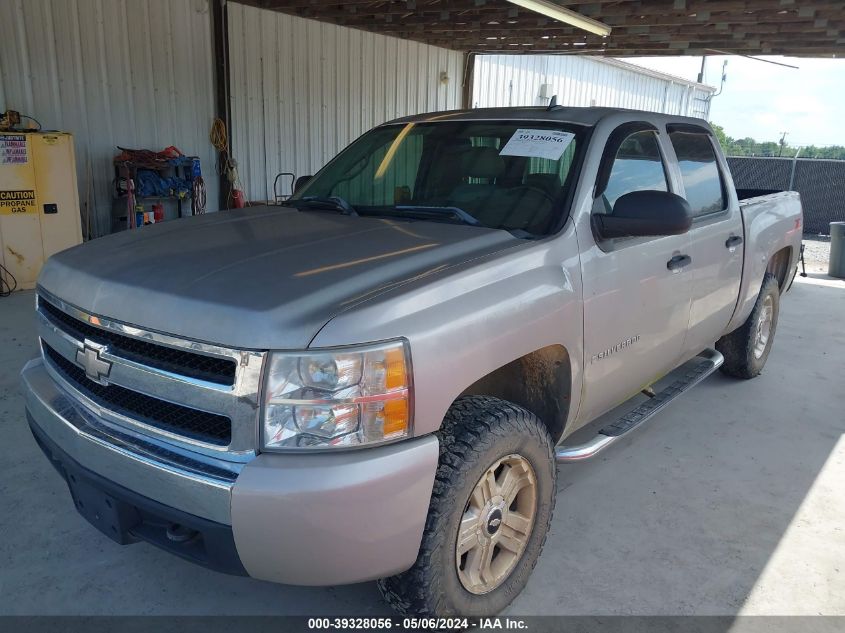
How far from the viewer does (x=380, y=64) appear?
40.3 feet

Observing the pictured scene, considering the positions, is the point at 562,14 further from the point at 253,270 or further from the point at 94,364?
the point at 94,364

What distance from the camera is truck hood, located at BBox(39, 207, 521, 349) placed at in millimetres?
1897

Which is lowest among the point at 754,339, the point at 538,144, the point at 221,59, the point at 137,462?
the point at 754,339

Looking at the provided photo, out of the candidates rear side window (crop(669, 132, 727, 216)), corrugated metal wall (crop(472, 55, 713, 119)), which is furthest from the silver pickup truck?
corrugated metal wall (crop(472, 55, 713, 119))

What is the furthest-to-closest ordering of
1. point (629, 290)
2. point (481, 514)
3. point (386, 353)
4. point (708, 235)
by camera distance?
point (708, 235) < point (629, 290) < point (481, 514) < point (386, 353)

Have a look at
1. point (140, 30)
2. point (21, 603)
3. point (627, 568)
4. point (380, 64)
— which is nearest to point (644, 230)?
point (627, 568)

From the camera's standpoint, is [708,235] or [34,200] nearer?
[708,235]

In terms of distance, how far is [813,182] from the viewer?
50.4 ft

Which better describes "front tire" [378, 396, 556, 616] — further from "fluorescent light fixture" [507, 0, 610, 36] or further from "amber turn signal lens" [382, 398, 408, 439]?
"fluorescent light fixture" [507, 0, 610, 36]

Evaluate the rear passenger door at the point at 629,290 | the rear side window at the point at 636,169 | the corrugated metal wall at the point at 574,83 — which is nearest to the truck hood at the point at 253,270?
the rear passenger door at the point at 629,290

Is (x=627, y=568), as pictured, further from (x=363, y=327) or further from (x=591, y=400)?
(x=363, y=327)

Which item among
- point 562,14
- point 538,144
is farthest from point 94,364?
point 562,14

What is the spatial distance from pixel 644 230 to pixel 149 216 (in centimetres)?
732

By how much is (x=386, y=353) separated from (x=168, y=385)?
2.22 ft
